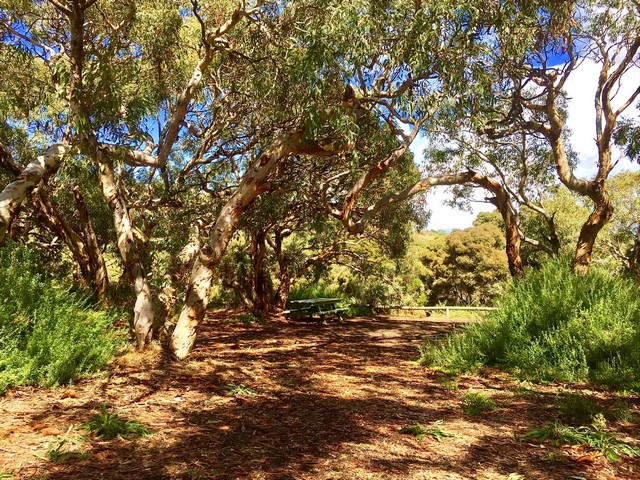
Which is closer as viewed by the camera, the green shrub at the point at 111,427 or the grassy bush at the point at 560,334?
the green shrub at the point at 111,427

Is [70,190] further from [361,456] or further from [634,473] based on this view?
[634,473]

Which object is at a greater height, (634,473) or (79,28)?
(79,28)

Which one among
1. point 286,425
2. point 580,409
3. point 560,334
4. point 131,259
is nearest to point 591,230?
point 560,334

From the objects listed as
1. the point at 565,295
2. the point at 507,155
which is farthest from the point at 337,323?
the point at 565,295

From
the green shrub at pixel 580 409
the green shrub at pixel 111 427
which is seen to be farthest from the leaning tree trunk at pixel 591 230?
the green shrub at pixel 111 427

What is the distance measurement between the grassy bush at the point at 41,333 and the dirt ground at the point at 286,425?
0.23 metres

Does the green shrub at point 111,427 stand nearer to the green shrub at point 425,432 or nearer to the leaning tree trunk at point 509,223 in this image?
the green shrub at point 425,432

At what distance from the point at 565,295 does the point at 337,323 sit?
869 cm

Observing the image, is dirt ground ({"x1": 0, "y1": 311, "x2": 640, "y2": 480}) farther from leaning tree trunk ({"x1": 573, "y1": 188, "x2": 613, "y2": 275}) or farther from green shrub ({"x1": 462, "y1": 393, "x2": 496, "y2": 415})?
leaning tree trunk ({"x1": 573, "y1": 188, "x2": 613, "y2": 275})

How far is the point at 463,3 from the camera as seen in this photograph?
19.6 ft

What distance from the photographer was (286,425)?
4.16 m

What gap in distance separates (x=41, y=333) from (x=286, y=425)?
9.80 ft

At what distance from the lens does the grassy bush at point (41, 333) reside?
4570 mm

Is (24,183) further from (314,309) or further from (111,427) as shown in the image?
(314,309)
